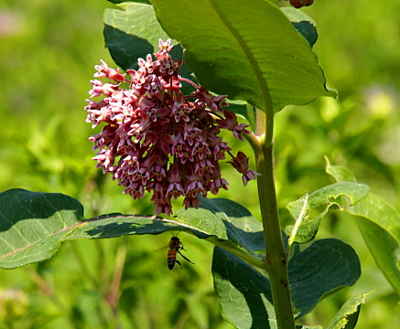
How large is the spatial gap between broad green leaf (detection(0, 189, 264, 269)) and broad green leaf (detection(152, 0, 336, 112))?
0.31 metres

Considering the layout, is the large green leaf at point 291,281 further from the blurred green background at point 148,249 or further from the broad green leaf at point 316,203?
the blurred green background at point 148,249

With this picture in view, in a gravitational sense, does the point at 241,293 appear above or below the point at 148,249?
above

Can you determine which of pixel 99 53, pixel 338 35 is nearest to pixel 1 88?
pixel 99 53

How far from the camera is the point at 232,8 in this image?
38.5 inches

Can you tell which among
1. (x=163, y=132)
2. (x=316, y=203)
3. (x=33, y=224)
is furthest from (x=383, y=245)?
(x=33, y=224)

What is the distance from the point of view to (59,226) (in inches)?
51.8

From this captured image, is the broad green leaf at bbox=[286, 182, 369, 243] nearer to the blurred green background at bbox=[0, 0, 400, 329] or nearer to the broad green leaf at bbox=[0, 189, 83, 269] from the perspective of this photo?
the broad green leaf at bbox=[0, 189, 83, 269]

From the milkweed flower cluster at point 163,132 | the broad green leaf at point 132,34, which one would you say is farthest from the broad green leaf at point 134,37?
the milkweed flower cluster at point 163,132

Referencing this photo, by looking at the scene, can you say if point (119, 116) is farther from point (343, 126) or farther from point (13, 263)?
point (343, 126)

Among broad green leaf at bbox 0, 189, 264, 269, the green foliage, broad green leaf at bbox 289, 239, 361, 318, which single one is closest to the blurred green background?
broad green leaf at bbox 289, 239, 361, 318

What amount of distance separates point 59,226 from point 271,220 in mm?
473

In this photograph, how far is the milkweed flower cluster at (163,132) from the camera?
3.71ft

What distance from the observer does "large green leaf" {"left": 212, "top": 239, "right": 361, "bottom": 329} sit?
4.65 ft

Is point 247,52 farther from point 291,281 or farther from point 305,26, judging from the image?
point 291,281
